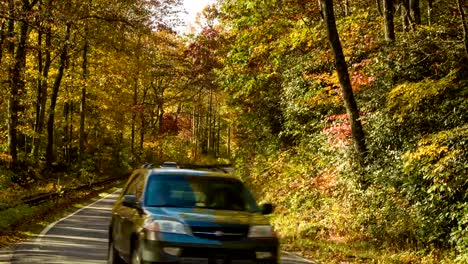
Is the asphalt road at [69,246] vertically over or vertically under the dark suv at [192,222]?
under

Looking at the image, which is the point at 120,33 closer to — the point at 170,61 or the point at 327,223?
the point at 327,223

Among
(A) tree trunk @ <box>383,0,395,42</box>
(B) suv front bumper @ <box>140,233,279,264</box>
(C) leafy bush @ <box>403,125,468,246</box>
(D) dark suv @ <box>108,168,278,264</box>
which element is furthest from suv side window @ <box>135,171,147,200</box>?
(A) tree trunk @ <box>383,0,395,42</box>

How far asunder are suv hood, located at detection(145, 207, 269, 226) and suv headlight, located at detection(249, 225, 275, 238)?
84 millimetres

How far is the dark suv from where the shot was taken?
682 centimetres

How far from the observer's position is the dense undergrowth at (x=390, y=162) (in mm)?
11766

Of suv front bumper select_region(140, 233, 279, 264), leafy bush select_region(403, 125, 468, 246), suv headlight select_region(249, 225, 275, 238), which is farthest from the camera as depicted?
leafy bush select_region(403, 125, 468, 246)

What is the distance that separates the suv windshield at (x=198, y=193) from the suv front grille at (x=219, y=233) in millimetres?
911

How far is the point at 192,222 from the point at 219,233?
1.17 feet

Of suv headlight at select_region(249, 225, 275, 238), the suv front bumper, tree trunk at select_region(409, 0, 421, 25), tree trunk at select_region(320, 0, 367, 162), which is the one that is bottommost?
the suv front bumper

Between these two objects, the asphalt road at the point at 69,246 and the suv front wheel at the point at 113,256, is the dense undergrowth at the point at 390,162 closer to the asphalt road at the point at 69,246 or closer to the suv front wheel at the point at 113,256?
the asphalt road at the point at 69,246

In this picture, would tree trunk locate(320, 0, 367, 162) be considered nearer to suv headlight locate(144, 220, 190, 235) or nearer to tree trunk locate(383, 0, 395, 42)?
tree trunk locate(383, 0, 395, 42)

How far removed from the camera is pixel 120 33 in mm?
29922

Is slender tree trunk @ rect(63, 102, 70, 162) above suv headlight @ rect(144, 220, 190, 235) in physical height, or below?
above

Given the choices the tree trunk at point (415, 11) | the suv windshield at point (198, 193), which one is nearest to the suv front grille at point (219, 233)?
the suv windshield at point (198, 193)
